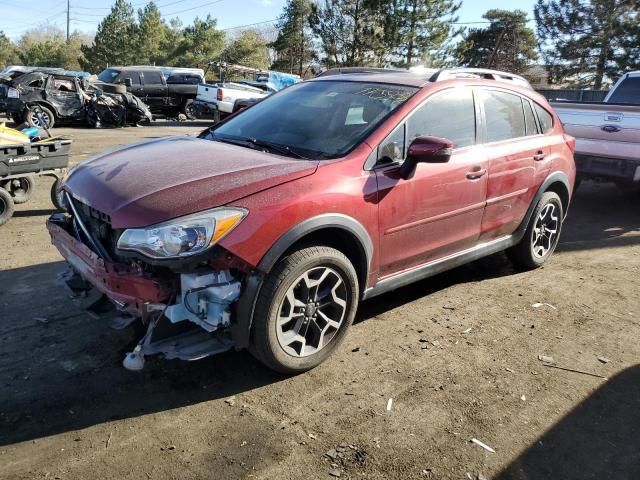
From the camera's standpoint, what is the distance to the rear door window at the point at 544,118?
5191 millimetres

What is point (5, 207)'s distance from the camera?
20.4ft

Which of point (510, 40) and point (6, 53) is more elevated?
point (510, 40)

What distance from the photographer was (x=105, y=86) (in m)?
18.8

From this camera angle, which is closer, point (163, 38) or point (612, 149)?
point (612, 149)

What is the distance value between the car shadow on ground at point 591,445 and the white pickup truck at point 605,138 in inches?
192

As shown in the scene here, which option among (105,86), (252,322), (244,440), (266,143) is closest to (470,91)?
(266,143)

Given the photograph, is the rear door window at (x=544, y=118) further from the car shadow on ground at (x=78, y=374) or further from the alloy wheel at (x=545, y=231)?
the car shadow on ground at (x=78, y=374)

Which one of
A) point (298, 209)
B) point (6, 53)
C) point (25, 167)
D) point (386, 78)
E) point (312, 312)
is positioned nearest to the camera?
point (298, 209)

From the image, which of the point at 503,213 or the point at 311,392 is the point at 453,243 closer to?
the point at 503,213

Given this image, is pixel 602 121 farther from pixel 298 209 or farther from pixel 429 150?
pixel 298 209

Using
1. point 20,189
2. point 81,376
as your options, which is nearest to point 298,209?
point 81,376

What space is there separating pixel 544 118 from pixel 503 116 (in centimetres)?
81

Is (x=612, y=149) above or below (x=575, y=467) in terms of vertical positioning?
above

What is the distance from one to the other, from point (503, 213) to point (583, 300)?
1043mm
